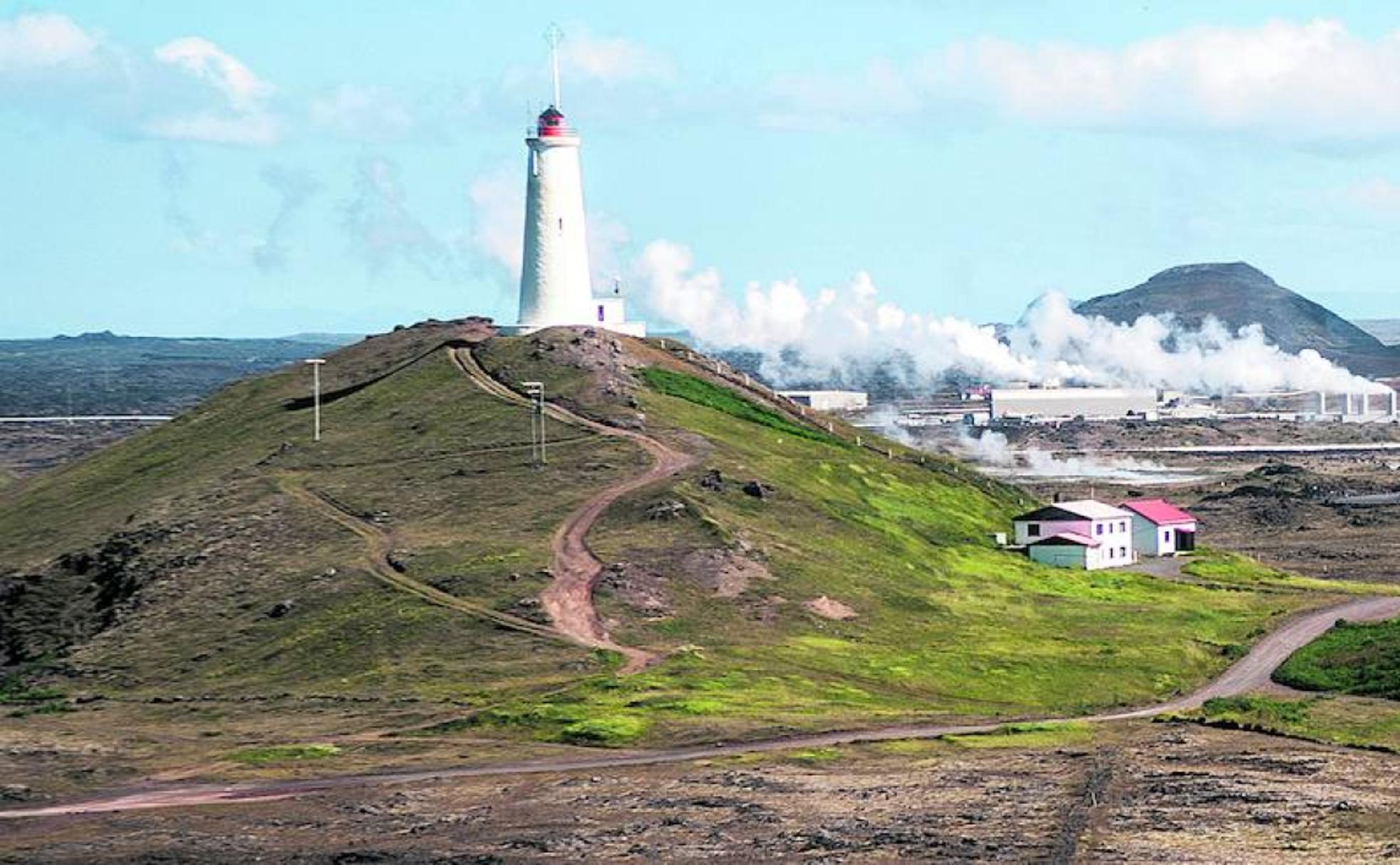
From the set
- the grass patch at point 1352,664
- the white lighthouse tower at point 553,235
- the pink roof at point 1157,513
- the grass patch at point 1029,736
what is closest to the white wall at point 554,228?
the white lighthouse tower at point 553,235

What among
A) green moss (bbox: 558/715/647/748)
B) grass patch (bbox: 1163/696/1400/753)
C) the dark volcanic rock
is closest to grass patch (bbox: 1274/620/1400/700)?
grass patch (bbox: 1163/696/1400/753)

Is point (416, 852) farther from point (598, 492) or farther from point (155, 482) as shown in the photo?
point (155, 482)

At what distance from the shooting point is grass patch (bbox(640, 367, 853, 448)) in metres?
170

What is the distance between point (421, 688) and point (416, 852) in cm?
3268

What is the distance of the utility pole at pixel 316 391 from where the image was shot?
161625 millimetres

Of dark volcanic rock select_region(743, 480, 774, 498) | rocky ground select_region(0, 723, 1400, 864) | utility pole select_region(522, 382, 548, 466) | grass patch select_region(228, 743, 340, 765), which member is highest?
utility pole select_region(522, 382, 548, 466)

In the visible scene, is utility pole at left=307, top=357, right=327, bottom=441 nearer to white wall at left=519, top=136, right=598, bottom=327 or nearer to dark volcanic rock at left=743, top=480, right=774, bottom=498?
white wall at left=519, top=136, right=598, bottom=327

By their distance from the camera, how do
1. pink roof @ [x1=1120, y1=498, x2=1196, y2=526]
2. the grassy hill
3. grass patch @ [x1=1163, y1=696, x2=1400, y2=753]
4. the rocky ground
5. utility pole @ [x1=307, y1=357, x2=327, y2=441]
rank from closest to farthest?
the rocky ground < grass patch @ [x1=1163, y1=696, x2=1400, y2=753] < the grassy hill < utility pole @ [x1=307, y1=357, x2=327, y2=441] < pink roof @ [x1=1120, y1=498, x2=1196, y2=526]

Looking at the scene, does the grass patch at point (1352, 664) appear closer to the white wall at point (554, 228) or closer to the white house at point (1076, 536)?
the white house at point (1076, 536)

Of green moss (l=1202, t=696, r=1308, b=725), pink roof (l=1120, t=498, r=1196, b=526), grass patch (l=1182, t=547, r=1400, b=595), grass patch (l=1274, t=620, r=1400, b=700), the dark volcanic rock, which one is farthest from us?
pink roof (l=1120, t=498, r=1196, b=526)

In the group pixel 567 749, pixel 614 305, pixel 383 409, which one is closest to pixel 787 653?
pixel 567 749

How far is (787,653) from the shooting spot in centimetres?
11875

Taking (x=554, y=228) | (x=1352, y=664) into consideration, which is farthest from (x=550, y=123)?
(x=1352, y=664)

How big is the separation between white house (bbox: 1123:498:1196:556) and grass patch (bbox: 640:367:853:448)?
68.9ft
